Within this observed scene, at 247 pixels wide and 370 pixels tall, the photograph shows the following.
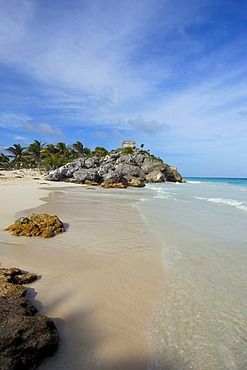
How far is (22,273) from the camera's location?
14.7 ft

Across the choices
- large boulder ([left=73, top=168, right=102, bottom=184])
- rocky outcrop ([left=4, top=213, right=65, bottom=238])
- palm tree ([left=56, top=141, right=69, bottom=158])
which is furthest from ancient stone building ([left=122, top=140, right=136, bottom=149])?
rocky outcrop ([left=4, top=213, right=65, bottom=238])

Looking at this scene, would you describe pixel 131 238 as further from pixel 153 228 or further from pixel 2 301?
pixel 2 301

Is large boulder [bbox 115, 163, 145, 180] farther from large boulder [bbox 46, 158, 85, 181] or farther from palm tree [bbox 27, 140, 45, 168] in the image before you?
palm tree [bbox 27, 140, 45, 168]

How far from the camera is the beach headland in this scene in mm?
2729

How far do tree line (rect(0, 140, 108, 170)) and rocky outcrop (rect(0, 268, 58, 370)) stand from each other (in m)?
62.1

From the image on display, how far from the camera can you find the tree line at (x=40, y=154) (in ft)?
226

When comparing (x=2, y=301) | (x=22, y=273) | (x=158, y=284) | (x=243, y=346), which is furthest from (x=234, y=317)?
(x=22, y=273)

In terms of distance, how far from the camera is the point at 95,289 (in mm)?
4195

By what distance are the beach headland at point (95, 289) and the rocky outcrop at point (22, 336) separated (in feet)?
0.48

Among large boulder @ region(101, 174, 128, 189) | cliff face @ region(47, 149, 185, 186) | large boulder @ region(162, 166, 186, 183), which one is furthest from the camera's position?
large boulder @ region(162, 166, 186, 183)

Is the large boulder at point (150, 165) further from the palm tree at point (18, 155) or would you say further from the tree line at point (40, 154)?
the palm tree at point (18, 155)

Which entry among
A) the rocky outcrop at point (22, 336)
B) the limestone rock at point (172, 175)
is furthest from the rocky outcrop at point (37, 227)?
the limestone rock at point (172, 175)

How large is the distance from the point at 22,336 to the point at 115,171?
4873 cm

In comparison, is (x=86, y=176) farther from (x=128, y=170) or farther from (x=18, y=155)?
(x=18, y=155)
